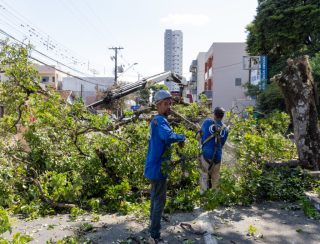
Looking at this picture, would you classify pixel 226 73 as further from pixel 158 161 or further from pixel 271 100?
pixel 158 161

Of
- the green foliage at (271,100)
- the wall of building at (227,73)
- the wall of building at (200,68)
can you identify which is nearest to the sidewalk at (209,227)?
the green foliage at (271,100)

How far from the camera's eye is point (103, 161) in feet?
25.1

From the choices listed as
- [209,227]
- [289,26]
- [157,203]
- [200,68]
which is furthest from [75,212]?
[200,68]

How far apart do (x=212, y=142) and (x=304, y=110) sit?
129 inches

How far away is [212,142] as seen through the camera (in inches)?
250

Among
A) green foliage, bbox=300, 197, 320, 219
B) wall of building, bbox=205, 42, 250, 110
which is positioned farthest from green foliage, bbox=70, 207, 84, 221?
wall of building, bbox=205, 42, 250, 110

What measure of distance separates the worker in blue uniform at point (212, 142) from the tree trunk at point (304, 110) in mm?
2855

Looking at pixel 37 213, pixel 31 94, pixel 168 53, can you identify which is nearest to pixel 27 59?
pixel 31 94

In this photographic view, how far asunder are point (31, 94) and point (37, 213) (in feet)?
11.0

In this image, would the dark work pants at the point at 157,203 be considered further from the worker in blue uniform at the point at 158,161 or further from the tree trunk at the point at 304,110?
the tree trunk at the point at 304,110

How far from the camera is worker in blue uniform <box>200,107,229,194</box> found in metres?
6.27

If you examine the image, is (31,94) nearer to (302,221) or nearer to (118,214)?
(118,214)

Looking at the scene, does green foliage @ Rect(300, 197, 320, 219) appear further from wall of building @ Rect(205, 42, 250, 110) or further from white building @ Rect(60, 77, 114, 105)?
white building @ Rect(60, 77, 114, 105)

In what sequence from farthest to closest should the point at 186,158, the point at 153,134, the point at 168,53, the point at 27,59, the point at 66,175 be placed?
1. the point at 168,53
2. the point at 27,59
3. the point at 66,175
4. the point at 186,158
5. the point at 153,134
